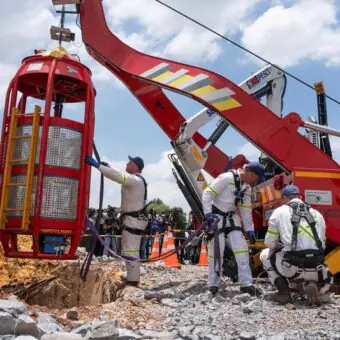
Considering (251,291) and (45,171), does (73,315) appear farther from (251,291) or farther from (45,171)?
(251,291)

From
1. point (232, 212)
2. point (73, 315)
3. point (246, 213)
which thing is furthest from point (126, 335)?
point (246, 213)

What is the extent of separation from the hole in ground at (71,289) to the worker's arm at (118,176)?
4.74ft

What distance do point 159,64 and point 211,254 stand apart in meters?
2.86

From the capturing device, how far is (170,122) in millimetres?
8008

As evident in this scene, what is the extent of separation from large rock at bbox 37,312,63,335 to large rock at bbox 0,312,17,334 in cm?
23

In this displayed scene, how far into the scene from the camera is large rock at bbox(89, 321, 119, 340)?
362 cm

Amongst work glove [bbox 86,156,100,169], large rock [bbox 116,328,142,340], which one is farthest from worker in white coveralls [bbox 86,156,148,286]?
large rock [bbox 116,328,142,340]

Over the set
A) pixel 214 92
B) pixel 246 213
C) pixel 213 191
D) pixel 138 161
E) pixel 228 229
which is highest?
pixel 214 92

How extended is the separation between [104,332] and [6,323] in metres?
0.71

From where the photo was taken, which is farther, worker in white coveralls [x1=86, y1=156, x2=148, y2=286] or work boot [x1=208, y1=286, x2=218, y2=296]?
worker in white coveralls [x1=86, y1=156, x2=148, y2=286]

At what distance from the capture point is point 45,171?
205 inches

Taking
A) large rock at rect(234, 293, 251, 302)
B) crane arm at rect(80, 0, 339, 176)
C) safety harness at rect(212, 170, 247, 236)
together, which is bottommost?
large rock at rect(234, 293, 251, 302)

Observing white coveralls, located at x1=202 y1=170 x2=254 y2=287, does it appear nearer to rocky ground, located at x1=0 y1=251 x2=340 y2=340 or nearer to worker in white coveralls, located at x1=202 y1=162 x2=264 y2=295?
worker in white coveralls, located at x1=202 y1=162 x2=264 y2=295

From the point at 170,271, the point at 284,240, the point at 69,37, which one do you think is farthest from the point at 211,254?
the point at 69,37
